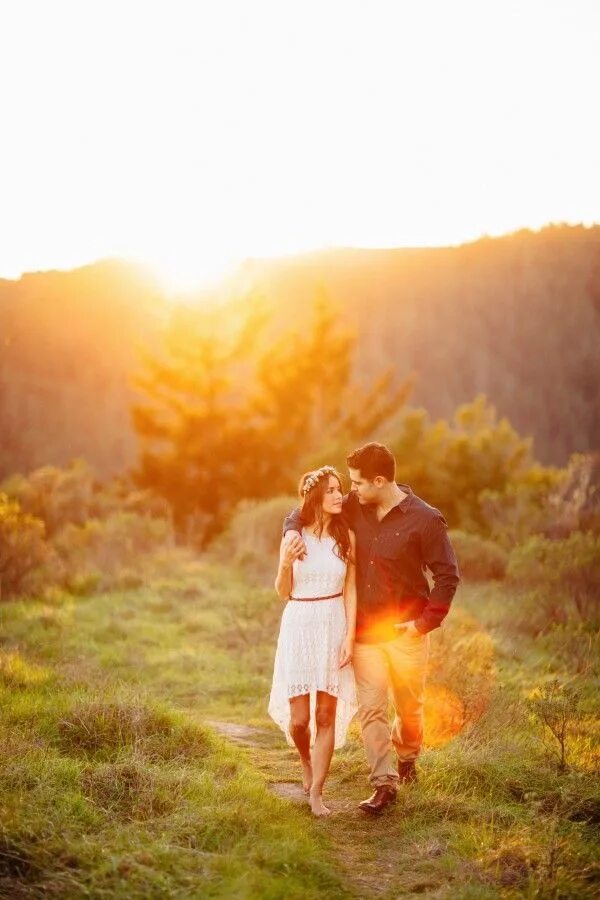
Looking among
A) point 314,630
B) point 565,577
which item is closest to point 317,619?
point 314,630

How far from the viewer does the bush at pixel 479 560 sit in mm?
15742

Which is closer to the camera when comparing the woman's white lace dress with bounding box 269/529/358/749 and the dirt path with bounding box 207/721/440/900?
the dirt path with bounding box 207/721/440/900

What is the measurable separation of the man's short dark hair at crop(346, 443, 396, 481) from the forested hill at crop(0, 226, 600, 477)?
37.8 meters

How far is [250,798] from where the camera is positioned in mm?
5156

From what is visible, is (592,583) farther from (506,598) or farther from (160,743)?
(160,743)

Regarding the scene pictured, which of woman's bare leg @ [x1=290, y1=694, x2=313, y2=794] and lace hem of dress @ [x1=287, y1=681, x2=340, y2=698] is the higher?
lace hem of dress @ [x1=287, y1=681, x2=340, y2=698]

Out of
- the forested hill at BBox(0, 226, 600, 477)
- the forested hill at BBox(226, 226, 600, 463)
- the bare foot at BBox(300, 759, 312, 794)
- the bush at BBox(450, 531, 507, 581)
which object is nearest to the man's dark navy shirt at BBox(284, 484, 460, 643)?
the bare foot at BBox(300, 759, 312, 794)

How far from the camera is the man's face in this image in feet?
17.8

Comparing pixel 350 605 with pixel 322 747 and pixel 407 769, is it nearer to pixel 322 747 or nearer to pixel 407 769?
pixel 322 747

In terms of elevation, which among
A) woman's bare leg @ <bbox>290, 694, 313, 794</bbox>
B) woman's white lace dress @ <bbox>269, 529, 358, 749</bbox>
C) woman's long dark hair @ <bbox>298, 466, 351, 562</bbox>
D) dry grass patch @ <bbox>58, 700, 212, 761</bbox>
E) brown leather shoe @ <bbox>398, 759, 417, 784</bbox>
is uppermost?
woman's long dark hair @ <bbox>298, 466, 351, 562</bbox>

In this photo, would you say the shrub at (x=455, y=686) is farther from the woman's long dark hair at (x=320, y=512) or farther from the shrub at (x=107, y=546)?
the shrub at (x=107, y=546)

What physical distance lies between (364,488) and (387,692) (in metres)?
1.30

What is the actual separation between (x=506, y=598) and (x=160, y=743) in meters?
Result: 8.21

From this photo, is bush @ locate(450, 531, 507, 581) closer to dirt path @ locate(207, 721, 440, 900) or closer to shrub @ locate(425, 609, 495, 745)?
shrub @ locate(425, 609, 495, 745)
